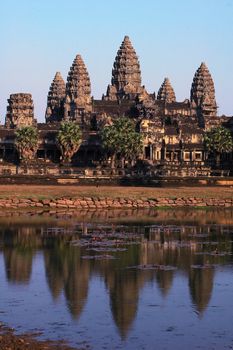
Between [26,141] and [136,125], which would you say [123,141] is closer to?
[26,141]

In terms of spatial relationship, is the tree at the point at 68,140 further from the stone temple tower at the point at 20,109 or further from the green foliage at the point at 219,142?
the stone temple tower at the point at 20,109

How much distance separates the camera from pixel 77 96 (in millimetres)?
193750

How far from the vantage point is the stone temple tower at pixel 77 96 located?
185925mm

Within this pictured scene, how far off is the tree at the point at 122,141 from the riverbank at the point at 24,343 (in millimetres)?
105747

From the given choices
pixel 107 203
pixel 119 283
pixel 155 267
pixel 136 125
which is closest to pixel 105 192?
pixel 107 203

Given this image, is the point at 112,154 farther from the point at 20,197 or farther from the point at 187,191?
the point at 20,197

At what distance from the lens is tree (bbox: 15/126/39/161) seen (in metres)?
145

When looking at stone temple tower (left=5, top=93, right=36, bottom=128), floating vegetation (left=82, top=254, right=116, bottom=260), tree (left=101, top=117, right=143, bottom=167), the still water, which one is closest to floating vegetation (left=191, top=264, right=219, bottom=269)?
the still water

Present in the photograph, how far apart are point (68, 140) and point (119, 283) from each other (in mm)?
106680

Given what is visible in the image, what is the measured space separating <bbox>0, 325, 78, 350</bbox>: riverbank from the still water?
Result: 2.48 feet

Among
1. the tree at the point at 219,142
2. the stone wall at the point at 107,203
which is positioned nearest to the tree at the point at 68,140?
the tree at the point at 219,142

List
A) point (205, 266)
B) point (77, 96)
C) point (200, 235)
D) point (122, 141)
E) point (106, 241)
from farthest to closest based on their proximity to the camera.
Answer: point (77, 96) → point (122, 141) → point (200, 235) → point (106, 241) → point (205, 266)

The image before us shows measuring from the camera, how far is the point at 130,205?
87.1 meters

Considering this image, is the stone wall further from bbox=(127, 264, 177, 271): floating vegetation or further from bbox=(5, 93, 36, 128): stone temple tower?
bbox=(5, 93, 36, 128): stone temple tower
